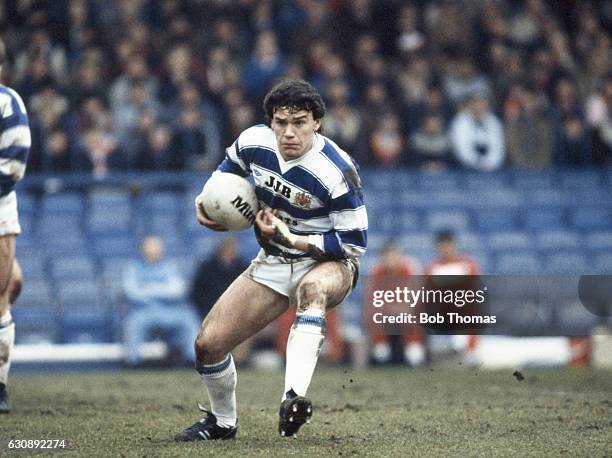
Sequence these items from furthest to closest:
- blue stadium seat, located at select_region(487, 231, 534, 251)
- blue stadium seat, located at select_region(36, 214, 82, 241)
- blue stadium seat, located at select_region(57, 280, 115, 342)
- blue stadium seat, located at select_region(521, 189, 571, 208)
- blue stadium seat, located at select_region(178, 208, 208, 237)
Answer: blue stadium seat, located at select_region(521, 189, 571, 208)
blue stadium seat, located at select_region(487, 231, 534, 251)
blue stadium seat, located at select_region(178, 208, 208, 237)
blue stadium seat, located at select_region(36, 214, 82, 241)
blue stadium seat, located at select_region(57, 280, 115, 342)

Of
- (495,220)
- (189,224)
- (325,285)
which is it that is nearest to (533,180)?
(495,220)

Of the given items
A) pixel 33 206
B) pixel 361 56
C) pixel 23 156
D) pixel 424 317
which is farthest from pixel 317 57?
pixel 23 156

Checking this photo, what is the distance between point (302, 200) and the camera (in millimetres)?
6543

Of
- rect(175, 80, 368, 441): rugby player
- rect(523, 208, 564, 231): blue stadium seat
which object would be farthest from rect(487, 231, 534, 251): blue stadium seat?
rect(175, 80, 368, 441): rugby player

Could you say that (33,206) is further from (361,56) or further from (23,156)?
(23,156)

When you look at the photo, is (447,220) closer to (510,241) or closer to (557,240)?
(510,241)

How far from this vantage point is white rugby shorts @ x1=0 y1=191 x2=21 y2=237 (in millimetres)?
7821

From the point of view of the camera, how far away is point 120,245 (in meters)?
14.8

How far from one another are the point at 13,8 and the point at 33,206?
9.31ft

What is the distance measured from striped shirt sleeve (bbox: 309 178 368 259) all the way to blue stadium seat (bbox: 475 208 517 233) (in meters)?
9.18

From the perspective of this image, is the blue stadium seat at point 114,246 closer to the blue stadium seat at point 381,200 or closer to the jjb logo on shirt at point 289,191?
the blue stadium seat at point 381,200

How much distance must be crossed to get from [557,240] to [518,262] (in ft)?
2.33

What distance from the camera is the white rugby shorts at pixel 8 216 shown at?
7821 mm

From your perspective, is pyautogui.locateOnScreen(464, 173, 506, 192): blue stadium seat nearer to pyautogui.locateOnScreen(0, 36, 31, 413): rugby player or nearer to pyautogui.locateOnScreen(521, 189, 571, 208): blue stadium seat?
pyautogui.locateOnScreen(521, 189, 571, 208): blue stadium seat
